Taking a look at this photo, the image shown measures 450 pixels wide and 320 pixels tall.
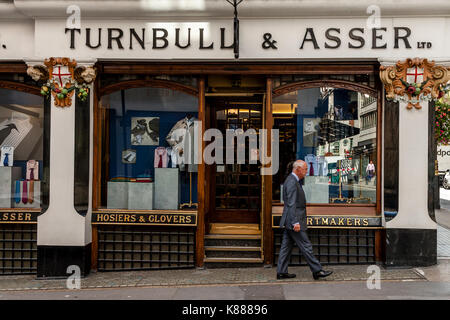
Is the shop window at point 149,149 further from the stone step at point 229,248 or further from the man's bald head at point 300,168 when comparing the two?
the man's bald head at point 300,168

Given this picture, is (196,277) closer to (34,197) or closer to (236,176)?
(236,176)

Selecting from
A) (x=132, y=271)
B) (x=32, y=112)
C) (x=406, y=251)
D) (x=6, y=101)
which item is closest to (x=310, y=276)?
(x=406, y=251)

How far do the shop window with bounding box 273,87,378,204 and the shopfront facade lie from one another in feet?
0.07

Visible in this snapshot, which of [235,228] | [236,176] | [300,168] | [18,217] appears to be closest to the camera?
[300,168]

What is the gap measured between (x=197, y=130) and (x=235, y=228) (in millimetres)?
2161

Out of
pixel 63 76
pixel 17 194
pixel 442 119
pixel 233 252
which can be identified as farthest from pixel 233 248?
pixel 442 119

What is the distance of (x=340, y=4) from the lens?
785 cm

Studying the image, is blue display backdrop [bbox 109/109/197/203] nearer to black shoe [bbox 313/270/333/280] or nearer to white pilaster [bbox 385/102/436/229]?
black shoe [bbox 313/270/333/280]

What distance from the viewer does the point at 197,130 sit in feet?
29.0

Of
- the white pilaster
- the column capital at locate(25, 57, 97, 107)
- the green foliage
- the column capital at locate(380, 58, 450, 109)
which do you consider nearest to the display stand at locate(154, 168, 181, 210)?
the column capital at locate(25, 57, 97, 107)

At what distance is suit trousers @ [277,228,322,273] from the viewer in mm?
7312

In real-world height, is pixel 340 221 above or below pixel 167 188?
below
